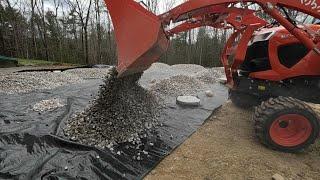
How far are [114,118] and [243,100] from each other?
8.67ft

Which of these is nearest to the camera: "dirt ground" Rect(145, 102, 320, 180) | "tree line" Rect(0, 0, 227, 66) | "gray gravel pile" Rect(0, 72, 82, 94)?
"dirt ground" Rect(145, 102, 320, 180)

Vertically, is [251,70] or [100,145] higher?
[251,70]

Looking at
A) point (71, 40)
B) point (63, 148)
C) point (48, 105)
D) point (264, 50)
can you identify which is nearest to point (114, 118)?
point (63, 148)

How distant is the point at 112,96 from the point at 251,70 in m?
2.26

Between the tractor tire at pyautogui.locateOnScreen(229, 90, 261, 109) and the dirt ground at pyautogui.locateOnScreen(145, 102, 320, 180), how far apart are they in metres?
0.79

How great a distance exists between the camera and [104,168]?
3244 millimetres

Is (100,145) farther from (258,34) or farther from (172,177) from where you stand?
(258,34)

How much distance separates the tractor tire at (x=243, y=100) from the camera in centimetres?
535

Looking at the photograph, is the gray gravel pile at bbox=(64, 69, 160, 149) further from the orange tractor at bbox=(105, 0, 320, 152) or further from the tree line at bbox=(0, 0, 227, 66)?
the tree line at bbox=(0, 0, 227, 66)

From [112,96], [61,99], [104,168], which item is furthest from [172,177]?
[61,99]

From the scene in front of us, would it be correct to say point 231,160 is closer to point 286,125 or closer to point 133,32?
point 286,125

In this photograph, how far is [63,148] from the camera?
144 inches

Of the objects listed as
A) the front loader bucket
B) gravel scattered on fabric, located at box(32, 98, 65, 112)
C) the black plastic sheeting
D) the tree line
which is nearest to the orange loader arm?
the front loader bucket

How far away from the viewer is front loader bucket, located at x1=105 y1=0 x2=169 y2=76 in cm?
358
